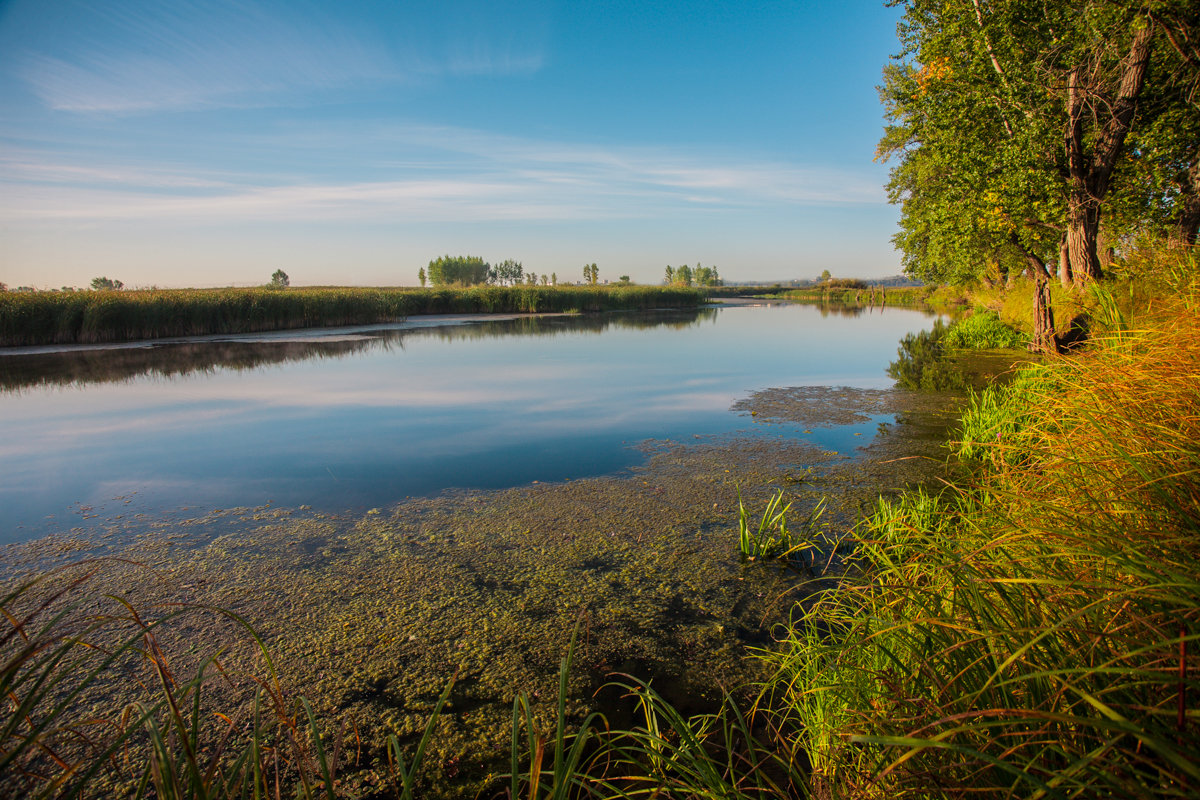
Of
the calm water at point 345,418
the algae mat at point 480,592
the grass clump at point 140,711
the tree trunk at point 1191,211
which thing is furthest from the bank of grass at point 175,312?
the tree trunk at point 1191,211

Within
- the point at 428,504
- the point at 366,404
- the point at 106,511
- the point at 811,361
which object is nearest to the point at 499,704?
the point at 428,504

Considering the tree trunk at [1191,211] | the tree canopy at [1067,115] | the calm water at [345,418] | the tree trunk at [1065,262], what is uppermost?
the tree canopy at [1067,115]

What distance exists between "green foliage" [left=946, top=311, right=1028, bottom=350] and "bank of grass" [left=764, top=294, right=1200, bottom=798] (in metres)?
11.1

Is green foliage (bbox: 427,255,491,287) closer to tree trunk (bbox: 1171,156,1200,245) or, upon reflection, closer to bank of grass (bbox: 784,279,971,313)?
bank of grass (bbox: 784,279,971,313)

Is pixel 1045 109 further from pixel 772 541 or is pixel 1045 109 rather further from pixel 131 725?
pixel 131 725

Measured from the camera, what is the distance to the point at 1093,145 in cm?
785

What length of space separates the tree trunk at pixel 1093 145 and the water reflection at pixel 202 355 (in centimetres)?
1309

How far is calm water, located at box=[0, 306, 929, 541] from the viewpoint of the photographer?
4.73 metres

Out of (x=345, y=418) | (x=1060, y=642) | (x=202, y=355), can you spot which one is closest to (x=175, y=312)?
(x=202, y=355)

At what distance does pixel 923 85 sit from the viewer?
10047mm

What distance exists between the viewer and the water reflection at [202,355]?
10422 millimetres

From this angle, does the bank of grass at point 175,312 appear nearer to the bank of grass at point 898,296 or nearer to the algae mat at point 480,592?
the algae mat at point 480,592

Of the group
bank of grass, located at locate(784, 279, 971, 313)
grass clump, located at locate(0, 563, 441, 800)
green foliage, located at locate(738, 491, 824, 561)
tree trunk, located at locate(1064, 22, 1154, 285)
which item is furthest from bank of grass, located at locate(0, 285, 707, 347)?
bank of grass, located at locate(784, 279, 971, 313)

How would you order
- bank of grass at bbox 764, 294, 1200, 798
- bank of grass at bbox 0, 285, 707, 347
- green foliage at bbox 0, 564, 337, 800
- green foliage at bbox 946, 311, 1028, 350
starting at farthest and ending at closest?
→ 1. bank of grass at bbox 0, 285, 707, 347
2. green foliage at bbox 946, 311, 1028, 350
3. green foliage at bbox 0, 564, 337, 800
4. bank of grass at bbox 764, 294, 1200, 798
